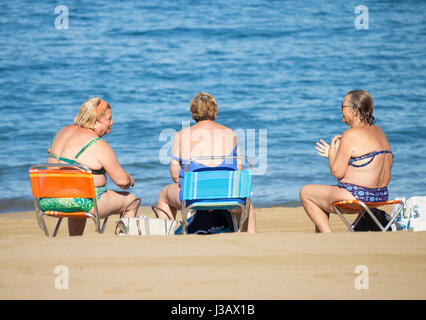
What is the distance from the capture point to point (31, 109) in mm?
13242

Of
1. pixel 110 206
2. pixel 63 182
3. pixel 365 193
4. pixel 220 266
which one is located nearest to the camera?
pixel 220 266

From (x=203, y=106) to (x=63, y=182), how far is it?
3.49 feet

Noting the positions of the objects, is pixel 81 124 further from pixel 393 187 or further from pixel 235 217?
pixel 393 187

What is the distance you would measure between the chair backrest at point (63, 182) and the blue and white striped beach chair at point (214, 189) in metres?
0.59

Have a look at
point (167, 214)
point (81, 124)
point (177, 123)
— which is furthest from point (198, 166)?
→ point (177, 123)

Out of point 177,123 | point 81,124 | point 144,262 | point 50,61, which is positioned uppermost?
point 50,61

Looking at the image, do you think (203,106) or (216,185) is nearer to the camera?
(216,185)

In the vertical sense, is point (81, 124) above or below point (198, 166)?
above

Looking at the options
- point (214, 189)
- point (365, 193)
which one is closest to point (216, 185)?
point (214, 189)

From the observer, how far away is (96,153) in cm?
403

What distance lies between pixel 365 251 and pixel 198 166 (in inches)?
50.6

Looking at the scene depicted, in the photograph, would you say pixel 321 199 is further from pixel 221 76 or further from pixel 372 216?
pixel 221 76

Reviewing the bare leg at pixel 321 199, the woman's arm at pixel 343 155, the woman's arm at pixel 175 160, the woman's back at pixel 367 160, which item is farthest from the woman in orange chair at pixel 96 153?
the woman's back at pixel 367 160

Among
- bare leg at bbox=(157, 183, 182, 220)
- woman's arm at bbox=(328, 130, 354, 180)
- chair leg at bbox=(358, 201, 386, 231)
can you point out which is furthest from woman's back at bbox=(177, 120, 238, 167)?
chair leg at bbox=(358, 201, 386, 231)
